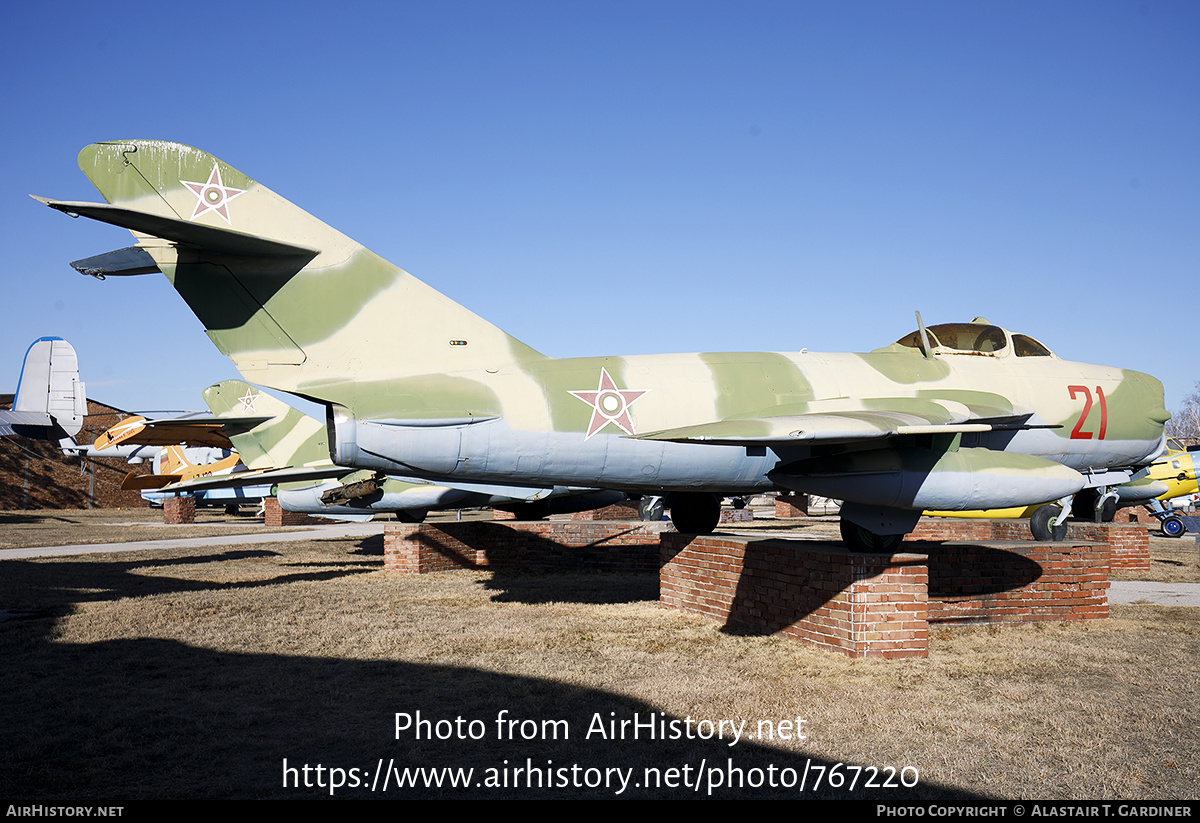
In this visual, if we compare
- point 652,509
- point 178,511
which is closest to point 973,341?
point 652,509

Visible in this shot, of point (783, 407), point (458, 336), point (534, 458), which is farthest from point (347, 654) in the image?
point (783, 407)

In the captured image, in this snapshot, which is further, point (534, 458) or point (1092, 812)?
point (534, 458)

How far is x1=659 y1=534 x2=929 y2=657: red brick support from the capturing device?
26.6 ft

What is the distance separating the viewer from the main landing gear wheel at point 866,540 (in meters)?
9.12

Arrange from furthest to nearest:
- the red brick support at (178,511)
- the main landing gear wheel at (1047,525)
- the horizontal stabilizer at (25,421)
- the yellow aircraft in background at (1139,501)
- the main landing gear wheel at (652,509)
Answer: the horizontal stabilizer at (25,421) → the red brick support at (178,511) → the main landing gear wheel at (652,509) → the yellow aircraft in background at (1139,501) → the main landing gear wheel at (1047,525)

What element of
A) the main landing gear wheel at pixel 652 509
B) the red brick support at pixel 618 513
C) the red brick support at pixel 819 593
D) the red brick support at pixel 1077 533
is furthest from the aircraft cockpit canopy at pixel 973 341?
the red brick support at pixel 618 513

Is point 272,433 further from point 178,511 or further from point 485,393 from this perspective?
point 178,511

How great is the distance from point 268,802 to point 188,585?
451 inches

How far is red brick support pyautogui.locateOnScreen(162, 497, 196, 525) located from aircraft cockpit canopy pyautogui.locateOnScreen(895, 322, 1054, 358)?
34.5 meters

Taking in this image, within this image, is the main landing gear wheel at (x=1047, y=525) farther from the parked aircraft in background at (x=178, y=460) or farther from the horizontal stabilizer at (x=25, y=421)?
the horizontal stabilizer at (x=25, y=421)

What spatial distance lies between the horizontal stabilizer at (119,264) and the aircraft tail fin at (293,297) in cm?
19

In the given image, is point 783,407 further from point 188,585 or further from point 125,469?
point 125,469

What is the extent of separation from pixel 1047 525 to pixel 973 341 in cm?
807

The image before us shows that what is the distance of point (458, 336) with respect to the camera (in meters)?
8.88
